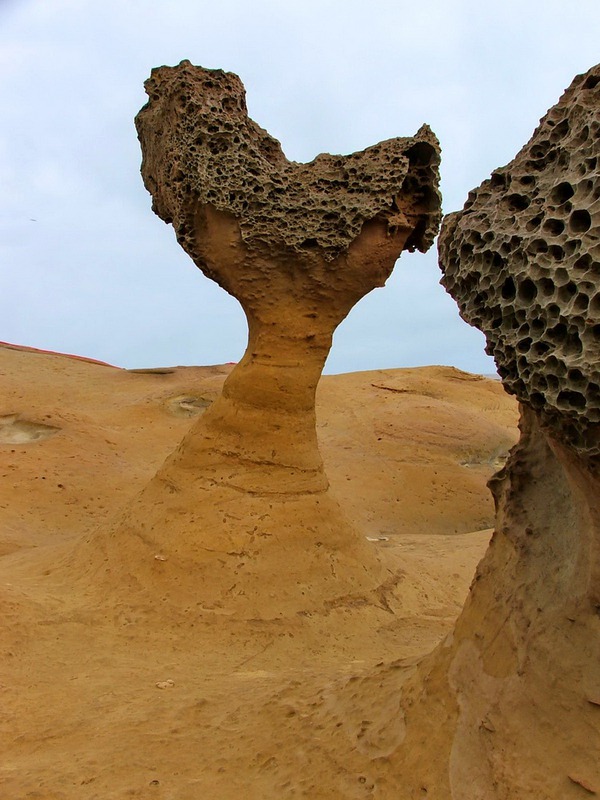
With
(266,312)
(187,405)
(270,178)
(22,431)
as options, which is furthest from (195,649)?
(187,405)

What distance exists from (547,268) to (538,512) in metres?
0.84

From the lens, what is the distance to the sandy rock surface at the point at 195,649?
2043mm

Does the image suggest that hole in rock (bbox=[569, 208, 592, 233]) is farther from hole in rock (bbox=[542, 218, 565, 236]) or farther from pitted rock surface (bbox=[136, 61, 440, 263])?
pitted rock surface (bbox=[136, 61, 440, 263])

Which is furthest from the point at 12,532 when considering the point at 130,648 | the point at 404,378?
the point at 404,378

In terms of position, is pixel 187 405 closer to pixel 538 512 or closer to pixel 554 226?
pixel 538 512

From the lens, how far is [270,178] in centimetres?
409

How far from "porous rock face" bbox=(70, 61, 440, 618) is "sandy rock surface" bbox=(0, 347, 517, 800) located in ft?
0.48

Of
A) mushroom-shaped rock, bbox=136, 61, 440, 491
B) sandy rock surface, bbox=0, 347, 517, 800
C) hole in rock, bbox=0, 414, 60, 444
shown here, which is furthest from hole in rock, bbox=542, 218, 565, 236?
hole in rock, bbox=0, 414, 60, 444

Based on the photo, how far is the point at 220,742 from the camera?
2186 mm

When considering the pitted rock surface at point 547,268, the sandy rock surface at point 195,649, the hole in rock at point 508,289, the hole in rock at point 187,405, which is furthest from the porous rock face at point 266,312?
the hole in rock at point 187,405

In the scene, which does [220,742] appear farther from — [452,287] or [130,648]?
[452,287]

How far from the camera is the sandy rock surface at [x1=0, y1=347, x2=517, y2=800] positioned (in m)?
2.04

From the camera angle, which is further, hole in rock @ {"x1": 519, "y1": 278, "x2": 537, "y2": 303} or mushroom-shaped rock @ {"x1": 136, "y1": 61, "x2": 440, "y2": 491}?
mushroom-shaped rock @ {"x1": 136, "y1": 61, "x2": 440, "y2": 491}

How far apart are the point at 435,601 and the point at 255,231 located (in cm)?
246
